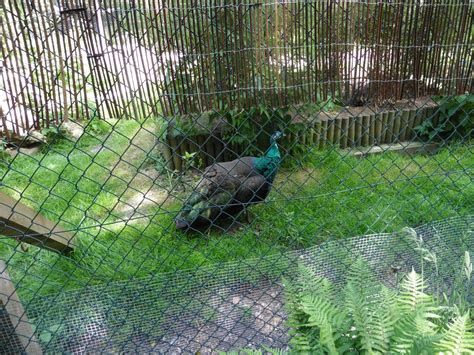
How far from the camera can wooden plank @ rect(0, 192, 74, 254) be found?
215cm

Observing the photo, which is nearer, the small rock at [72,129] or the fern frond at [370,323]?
the fern frond at [370,323]

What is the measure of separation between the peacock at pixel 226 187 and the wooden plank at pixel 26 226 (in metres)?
0.95

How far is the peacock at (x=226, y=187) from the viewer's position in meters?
3.43

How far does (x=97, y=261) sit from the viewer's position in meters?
3.13

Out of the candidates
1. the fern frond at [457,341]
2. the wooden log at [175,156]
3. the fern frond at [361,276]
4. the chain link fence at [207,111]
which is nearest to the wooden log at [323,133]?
the chain link fence at [207,111]

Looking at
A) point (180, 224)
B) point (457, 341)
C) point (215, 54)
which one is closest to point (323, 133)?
point (180, 224)

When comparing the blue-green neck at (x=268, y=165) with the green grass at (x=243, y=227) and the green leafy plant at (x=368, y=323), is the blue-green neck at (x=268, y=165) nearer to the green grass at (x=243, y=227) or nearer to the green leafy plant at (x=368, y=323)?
the green grass at (x=243, y=227)

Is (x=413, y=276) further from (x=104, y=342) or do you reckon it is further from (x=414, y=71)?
(x=104, y=342)

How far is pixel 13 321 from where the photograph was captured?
2053 mm

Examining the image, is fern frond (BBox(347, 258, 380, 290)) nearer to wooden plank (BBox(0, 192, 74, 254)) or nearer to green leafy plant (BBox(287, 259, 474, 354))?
green leafy plant (BBox(287, 259, 474, 354))

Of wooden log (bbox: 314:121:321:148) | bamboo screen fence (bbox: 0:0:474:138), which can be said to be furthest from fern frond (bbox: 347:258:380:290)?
wooden log (bbox: 314:121:321:148)

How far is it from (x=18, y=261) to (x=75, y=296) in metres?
1.18

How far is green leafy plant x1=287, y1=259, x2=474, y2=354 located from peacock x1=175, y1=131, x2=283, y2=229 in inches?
56.2

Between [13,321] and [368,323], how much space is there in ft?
5.50
